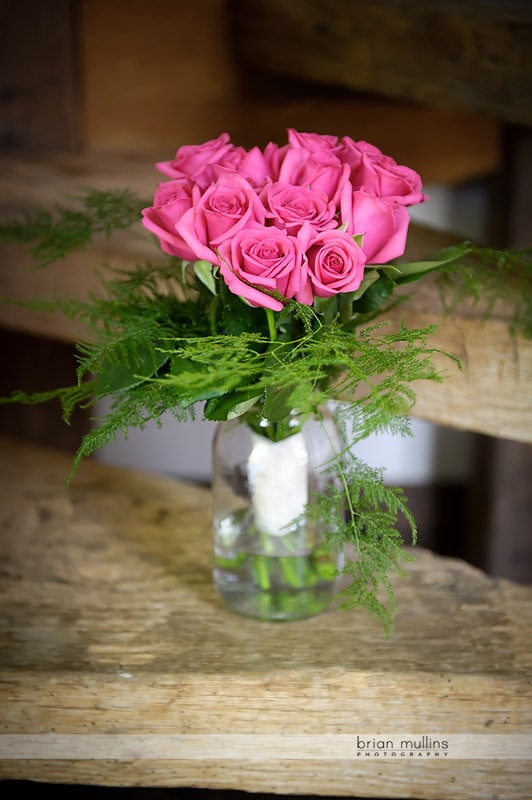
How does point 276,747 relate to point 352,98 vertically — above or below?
below

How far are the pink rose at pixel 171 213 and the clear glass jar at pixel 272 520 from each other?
0.21 metres

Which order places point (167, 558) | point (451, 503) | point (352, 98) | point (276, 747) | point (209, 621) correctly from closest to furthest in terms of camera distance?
point (276, 747)
point (209, 621)
point (167, 558)
point (352, 98)
point (451, 503)

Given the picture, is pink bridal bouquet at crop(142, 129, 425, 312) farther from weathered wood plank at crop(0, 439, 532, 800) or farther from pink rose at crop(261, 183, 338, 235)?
weathered wood plank at crop(0, 439, 532, 800)

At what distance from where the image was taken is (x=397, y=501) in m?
0.81

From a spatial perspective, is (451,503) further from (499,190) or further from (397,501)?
(397,501)

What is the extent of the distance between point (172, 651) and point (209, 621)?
0.07m

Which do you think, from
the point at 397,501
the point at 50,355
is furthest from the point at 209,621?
the point at 50,355

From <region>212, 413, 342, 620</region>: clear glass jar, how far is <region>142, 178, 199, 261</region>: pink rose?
0.21 m

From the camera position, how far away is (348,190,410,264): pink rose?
81 cm

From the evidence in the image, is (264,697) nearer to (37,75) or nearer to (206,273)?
(206,273)

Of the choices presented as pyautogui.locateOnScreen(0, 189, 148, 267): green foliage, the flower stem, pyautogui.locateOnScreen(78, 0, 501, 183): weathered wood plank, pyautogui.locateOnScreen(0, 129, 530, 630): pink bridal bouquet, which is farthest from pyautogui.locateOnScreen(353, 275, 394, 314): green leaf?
pyautogui.locateOnScreen(78, 0, 501, 183): weathered wood plank

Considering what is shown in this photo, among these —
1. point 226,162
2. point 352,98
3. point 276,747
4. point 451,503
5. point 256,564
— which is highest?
point 352,98

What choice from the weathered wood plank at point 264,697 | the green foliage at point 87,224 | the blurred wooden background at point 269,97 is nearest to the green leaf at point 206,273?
the green foliage at point 87,224

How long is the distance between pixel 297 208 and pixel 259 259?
69 mm
